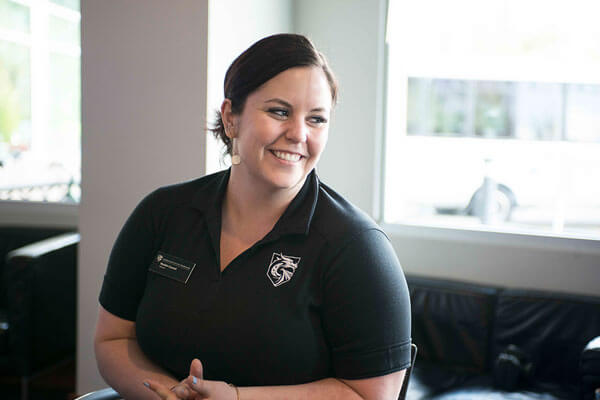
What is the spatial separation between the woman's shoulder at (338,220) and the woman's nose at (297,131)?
0.59ft

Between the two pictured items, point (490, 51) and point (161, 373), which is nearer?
point (161, 373)

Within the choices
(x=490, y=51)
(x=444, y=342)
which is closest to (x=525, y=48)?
(x=490, y=51)

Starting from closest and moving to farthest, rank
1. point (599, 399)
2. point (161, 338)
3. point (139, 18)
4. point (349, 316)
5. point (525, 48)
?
point (349, 316) < point (161, 338) < point (599, 399) < point (139, 18) < point (525, 48)

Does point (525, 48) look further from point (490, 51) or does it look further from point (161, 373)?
point (161, 373)

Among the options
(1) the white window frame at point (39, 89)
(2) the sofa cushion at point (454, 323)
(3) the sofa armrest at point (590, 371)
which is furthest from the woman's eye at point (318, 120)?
(1) the white window frame at point (39, 89)

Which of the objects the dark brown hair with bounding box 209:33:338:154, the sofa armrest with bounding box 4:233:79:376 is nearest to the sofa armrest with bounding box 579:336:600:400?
the dark brown hair with bounding box 209:33:338:154

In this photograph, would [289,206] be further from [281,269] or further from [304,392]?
[304,392]

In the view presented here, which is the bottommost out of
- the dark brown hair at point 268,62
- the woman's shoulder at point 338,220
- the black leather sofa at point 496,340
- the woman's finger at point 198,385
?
the black leather sofa at point 496,340

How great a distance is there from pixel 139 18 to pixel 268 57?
1.53m

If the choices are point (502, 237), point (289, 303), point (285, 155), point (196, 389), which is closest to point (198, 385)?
point (196, 389)

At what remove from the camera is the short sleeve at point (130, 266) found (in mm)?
1559

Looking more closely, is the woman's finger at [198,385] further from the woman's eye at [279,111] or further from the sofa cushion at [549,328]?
the sofa cushion at [549,328]

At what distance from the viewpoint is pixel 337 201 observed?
1.50 m

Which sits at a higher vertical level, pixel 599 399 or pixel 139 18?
pixel 139 18
